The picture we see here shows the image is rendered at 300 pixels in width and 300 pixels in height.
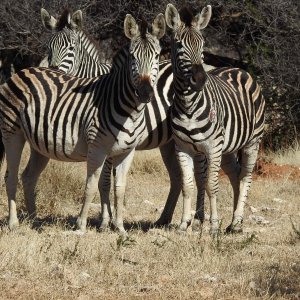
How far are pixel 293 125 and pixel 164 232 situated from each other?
6869 millimetres

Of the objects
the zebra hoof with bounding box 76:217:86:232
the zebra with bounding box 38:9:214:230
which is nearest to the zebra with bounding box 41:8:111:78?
the zebra with bounding box 38:9:214:230

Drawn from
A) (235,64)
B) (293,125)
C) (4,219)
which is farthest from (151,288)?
(235,64)

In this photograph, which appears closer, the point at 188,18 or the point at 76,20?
the point at 188,18

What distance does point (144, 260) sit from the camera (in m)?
7.62

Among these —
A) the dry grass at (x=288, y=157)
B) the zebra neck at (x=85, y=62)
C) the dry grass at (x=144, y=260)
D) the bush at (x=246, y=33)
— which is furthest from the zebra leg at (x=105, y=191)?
the bush at (x=246, y=33)

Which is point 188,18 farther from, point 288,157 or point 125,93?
point 288,157

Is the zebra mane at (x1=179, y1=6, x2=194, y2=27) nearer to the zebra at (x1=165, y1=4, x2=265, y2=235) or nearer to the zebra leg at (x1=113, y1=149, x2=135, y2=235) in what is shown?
the zebra at (x1=165, y1=4, x2=265, y2=235)

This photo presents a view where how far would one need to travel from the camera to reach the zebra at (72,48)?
36.0ft

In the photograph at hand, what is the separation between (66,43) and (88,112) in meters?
2.14

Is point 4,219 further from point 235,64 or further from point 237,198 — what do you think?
point 235,64

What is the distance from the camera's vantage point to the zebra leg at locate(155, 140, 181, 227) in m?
10.0

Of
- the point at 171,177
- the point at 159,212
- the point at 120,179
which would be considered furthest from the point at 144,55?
the point at 159,212

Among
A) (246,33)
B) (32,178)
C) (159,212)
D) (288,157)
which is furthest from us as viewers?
(246,33)

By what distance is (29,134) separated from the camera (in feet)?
30.5
